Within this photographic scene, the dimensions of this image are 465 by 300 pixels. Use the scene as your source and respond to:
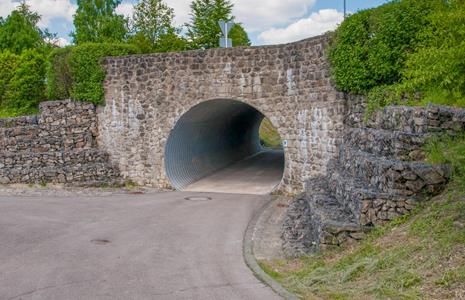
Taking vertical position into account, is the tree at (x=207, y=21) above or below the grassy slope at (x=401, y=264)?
above

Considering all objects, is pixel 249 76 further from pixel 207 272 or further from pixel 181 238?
pixel 207 272

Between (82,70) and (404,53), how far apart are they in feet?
39.3

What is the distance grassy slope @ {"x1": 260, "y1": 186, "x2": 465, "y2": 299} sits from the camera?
618 centimetres

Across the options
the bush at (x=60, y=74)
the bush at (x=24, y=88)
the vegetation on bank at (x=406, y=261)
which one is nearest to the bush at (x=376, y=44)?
the vegetation on bank at (x=406, y=261)

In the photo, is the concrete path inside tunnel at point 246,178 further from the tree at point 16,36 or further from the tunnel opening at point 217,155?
the tree at point 16,36

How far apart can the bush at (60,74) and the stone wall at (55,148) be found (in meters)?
0.78

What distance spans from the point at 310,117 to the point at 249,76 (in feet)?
8.44

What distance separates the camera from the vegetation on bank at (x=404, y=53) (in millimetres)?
9711

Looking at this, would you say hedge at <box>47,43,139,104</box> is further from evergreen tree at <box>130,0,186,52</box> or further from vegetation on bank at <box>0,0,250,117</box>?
evergreen tree at <box>130,0,186,52</box>

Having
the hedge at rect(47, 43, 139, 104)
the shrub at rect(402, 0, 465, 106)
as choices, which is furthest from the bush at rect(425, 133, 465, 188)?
the hedge at rect(47, 43, 139, 104)

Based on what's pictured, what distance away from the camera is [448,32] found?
33.1 ft

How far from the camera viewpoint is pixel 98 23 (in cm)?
3641

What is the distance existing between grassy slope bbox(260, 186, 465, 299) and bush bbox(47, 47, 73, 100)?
14.0 metres

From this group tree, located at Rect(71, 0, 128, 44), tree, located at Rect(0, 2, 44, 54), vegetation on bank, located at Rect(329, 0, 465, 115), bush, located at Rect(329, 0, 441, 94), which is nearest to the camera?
vegetation on bank, located at Rect(329, 0, 465, 115)
